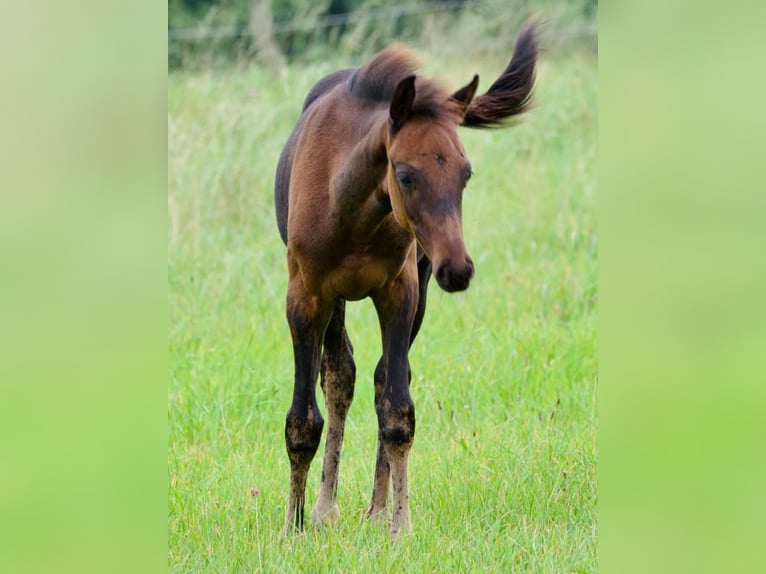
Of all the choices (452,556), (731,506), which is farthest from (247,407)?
(731,506)

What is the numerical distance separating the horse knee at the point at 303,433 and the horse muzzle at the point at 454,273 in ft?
4.67

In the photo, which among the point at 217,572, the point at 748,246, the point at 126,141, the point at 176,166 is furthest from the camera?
the point at 176,166

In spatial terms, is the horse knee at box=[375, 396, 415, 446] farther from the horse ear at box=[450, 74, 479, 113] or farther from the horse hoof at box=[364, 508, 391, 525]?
the horse ear at box=[450, 74, 479, 113]

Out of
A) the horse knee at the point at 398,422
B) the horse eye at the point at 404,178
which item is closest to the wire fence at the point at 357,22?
the horse knee at the point at 398,422

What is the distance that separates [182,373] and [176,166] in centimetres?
330

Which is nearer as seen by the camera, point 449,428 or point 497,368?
point 449,428

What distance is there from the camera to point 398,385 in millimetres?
4180

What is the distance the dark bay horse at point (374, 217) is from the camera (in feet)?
11.2

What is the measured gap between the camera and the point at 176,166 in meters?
9.19

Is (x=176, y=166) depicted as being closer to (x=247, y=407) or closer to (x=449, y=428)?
(x=247, y=407)

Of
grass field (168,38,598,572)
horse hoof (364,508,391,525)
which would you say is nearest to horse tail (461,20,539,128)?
grass field (168,38,598,572)

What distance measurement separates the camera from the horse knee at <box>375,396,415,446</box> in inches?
165

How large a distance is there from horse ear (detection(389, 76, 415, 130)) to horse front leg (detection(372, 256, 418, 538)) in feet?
2.84

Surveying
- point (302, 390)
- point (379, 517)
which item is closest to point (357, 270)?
point (302, 390)
